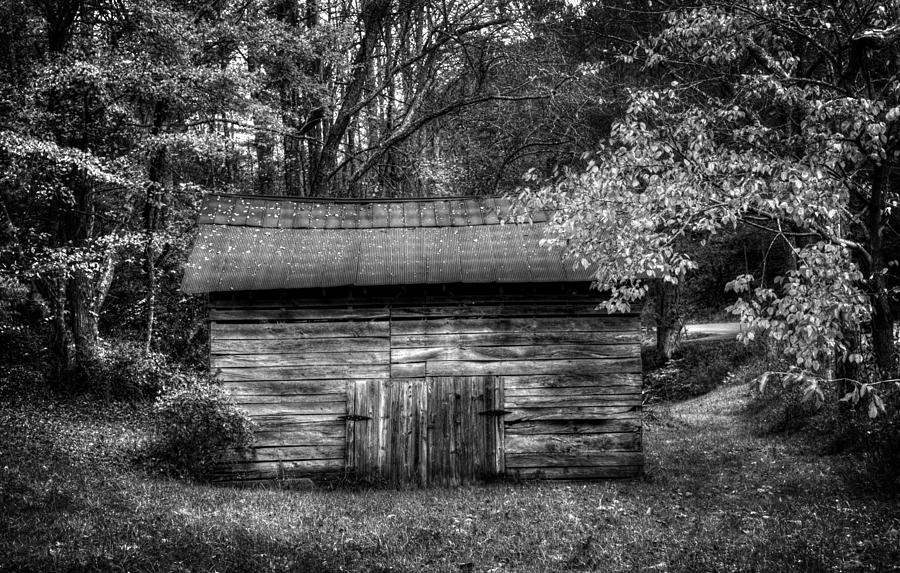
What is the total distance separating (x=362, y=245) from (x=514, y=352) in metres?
3.59

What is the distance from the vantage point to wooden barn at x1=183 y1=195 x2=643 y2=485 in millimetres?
13430

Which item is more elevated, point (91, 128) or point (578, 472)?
point (91, 128)

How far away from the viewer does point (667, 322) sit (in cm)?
3042

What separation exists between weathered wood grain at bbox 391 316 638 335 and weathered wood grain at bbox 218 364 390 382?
0.80 metres

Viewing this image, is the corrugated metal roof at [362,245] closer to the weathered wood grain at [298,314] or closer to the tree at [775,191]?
the weathered wood grain at [298,314]

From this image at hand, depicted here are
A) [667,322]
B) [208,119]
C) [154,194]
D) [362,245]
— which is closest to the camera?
[362,245]

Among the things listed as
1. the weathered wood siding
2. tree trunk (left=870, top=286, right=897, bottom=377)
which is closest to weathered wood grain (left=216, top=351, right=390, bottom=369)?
the weathered wood siding

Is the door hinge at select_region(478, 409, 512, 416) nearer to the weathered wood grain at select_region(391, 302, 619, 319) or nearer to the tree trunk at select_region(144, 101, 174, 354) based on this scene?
the weathered wood grain at select_region(391, 302, 619, 319)

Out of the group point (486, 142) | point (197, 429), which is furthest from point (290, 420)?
point (486, 142)

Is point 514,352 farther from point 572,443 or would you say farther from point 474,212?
point 474,212

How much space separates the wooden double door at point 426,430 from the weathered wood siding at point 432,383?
0.02 m

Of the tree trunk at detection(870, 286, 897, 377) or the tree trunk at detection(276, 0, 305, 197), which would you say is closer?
the tree trunk at detection(870, 286, 897, 377)

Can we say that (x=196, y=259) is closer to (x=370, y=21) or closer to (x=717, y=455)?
(x=717, y=455)

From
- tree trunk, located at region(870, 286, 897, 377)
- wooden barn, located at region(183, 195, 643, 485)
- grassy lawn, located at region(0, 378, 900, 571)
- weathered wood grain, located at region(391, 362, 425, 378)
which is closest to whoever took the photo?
grassy lawn, located at region(0, 378, 900, 571)
